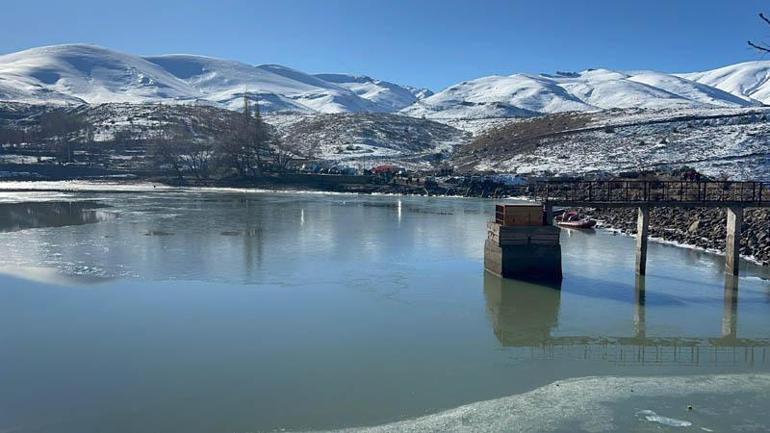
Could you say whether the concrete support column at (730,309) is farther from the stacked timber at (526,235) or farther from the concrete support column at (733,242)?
the stacked timber at (526,235)

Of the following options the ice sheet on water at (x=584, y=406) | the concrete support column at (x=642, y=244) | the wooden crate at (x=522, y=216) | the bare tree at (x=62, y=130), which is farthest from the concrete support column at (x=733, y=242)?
the bare tree at (x=62, y=130)

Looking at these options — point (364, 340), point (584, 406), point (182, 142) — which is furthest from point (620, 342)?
point (182, 142)

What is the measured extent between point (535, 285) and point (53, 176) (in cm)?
9028

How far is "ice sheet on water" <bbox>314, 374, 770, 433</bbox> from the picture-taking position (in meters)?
12.6

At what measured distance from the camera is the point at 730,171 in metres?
69.4

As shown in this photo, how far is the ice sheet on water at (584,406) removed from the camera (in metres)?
12.6

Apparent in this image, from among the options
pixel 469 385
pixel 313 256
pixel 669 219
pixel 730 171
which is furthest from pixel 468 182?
pixel 469 385

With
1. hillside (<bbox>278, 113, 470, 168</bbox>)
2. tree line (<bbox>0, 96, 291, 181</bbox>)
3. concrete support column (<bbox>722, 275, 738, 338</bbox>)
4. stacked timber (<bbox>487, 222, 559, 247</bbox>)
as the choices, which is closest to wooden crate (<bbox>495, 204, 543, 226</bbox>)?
stacked timber (<bbox>487, 222, 559, 247</bbox>)

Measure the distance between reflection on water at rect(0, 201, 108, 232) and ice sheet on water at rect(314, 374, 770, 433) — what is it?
3618cm

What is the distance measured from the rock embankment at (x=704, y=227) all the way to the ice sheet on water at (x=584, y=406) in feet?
60.9

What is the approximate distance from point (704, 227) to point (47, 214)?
44844 mm

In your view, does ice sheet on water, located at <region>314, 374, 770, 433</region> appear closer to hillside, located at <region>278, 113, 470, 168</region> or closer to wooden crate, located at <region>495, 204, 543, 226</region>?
wooden crate, located at <region>495, 204, 543, 226</region>

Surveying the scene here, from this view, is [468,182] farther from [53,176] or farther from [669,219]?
[53,176]

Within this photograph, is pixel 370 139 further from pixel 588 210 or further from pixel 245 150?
pixel 588 210
